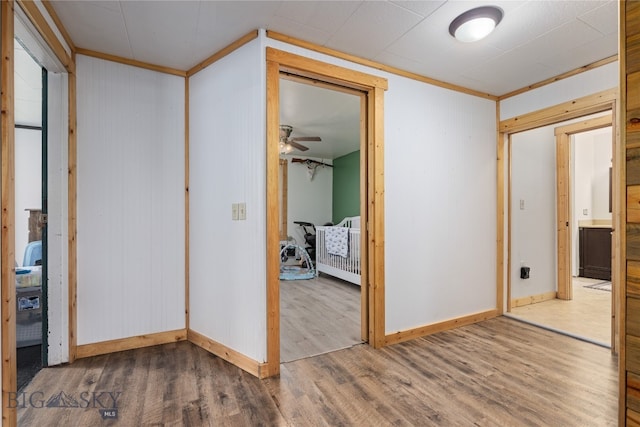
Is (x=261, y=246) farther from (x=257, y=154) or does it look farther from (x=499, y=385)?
(x=499, y=385)

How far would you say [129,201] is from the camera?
2.54 meters

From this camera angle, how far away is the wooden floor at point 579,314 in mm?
2871

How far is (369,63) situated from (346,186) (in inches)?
183

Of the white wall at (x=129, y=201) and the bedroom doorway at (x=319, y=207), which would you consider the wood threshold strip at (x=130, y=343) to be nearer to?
the white wall at (x=129, y=201)

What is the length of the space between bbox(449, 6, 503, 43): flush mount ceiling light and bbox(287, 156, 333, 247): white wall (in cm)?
538

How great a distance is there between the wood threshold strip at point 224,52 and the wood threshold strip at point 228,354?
7.16 ft

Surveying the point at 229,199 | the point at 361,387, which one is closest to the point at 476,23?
the point at 229,199

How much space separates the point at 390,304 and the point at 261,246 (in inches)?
49.4

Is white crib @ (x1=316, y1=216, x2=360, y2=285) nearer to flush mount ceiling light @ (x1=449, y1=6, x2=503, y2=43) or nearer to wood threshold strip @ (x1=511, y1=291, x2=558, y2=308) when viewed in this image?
wood threshold strip @ (x1=511, y1=291, x2=558, y2=308)

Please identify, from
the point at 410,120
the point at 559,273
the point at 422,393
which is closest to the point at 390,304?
the point at 422,393

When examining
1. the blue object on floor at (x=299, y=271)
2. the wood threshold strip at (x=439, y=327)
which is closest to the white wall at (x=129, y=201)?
the wood threshold strip at (x=439, y=327)

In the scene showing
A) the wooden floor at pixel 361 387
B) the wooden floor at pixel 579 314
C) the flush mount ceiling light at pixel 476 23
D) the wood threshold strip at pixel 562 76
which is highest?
the wood threshold strip at pixel 562 76

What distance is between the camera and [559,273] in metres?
4.01

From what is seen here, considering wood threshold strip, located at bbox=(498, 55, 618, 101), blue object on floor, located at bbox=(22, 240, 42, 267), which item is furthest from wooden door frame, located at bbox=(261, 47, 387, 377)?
blue object on floor, located at bbox=(22, 240, 42, 267)
